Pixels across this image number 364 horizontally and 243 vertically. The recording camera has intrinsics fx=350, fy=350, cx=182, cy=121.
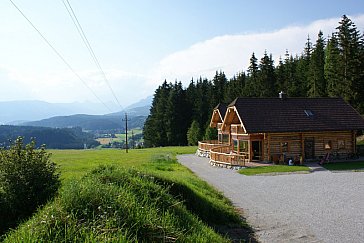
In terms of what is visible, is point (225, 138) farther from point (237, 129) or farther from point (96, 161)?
point (96, 161)

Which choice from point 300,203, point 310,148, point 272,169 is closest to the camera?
point 300,203

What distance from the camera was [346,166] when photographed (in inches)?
1144

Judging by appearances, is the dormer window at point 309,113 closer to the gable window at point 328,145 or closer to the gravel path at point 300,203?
the gable window at point 328,145

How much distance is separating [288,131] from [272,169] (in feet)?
17.3

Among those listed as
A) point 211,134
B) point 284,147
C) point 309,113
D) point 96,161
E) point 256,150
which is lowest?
point 96,161

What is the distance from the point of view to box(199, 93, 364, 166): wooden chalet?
31.9 metres

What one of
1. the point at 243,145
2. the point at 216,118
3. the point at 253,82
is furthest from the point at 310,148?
the point at 253,82

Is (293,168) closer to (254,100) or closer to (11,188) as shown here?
(254,100)

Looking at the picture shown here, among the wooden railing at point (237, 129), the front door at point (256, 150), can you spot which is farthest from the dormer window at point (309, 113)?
the wooden railing at point (237, 129)

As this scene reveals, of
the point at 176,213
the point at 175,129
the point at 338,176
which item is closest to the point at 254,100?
the point at 338,176

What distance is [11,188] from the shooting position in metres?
10.7

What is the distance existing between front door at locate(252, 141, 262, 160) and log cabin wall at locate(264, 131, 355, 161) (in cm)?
79

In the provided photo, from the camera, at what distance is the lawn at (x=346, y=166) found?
28.2 m

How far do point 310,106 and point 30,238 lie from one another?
113 ft
